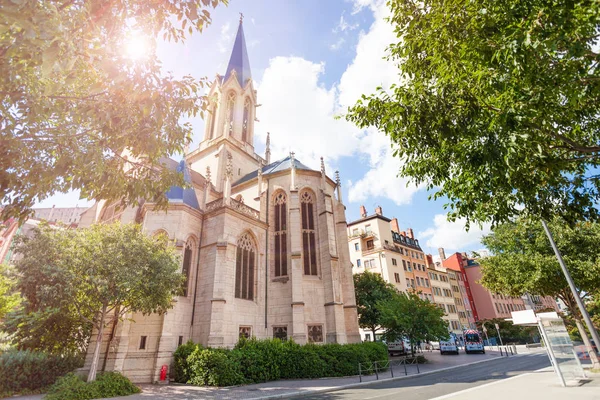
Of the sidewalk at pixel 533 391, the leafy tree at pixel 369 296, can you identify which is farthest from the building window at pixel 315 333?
the sidewalk at pixel 533 391

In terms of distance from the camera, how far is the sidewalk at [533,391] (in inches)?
361

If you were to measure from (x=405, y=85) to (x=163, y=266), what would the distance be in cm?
1242

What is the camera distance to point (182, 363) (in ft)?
48.7

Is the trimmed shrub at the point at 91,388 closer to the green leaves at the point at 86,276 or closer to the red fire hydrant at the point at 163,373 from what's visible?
the green leaves at the point at 86,276

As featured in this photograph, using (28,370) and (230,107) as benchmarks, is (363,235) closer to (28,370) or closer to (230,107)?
(230,107)

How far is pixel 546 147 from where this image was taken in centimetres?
583

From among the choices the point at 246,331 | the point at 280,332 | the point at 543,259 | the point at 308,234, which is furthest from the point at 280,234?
the point at 543,259

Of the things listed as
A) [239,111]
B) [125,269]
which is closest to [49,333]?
[125,269]

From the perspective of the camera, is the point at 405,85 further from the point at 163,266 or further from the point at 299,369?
the point at 299,369

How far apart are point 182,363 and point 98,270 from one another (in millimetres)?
6215

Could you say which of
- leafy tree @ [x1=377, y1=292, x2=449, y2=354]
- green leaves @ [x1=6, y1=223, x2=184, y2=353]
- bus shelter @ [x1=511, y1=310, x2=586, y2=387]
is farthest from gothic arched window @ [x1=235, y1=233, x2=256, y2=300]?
bus shelter @ [x1=511, y1=310, x2=586, y2=387]

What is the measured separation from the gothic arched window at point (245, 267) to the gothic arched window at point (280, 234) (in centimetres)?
188

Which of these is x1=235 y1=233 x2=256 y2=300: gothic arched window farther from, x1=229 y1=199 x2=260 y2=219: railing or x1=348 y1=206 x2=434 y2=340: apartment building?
x1=348 y1=206 x2=434 y2=340: apartment building

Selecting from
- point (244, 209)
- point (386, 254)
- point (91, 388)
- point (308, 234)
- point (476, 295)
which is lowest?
point (91, 388)
